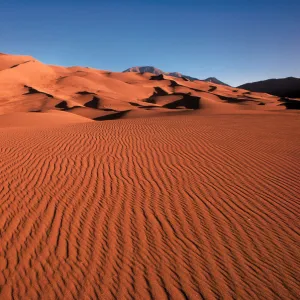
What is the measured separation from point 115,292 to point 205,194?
3193mm

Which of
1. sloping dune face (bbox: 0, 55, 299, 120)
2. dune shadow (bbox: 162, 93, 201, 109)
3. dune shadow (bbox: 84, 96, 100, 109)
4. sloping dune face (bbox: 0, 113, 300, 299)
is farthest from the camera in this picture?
dune shadow (bbox: 162, 93, 201, 109)

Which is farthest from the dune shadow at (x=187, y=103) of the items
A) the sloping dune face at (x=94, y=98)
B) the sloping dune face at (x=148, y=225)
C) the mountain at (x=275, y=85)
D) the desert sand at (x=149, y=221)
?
the mountain at (x=275, y=85)

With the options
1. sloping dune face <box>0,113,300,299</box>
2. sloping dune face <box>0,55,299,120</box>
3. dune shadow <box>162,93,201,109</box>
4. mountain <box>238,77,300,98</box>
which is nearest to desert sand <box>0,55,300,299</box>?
sloping dune face <box>0,113,300,299</box>

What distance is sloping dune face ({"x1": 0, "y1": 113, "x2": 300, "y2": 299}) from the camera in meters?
3.47

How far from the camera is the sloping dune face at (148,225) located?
3471 mm

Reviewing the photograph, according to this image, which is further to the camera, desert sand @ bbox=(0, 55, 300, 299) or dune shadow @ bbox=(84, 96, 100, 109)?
dune shadow @ bbox=(84, 96, 100, 109)

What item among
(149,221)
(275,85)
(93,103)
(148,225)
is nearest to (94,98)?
(93,103)

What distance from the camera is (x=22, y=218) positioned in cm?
490

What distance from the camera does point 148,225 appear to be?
4750 millimetres

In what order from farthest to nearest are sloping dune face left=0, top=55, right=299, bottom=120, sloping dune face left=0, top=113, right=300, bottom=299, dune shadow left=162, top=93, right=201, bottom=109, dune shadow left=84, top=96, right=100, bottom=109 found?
dune shadow left=162, top=93, right=201, bottom=109 < dune shadow left=84, top=96, right=100, bottom=109 < sloping dune face left=0, top=55, right=299, bottom=120 < sloping dune face left=0, top=113, right=300, bottom=299

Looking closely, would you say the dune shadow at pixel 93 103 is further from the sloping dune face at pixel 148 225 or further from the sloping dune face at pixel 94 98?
the sloping dune face at pixel 148 225

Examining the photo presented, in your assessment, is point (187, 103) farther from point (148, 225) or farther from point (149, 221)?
point (148, 225)

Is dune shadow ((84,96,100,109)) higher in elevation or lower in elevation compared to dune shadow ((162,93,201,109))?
higher

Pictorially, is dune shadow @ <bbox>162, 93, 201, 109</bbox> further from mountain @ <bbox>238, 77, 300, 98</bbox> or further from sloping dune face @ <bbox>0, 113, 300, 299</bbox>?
mountain @ <bbox>238, 77, 300, 98</bbox>
